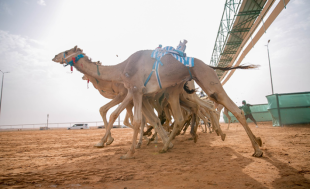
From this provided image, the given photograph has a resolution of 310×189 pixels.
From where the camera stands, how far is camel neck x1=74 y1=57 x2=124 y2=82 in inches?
230

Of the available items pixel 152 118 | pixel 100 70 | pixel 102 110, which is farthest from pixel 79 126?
pixel 152 118

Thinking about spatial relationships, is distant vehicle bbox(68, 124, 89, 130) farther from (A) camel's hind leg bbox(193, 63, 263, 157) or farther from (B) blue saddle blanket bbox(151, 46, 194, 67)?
(A) camel's hind leg bbox(193, 63, 263, 157)

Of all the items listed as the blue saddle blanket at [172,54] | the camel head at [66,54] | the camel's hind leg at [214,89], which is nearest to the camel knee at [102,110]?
the camel head at [66,54]

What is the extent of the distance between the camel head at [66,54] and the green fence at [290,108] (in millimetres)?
13318

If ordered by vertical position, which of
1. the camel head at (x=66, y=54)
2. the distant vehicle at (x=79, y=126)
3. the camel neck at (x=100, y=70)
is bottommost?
the distant vehicle at (x=79, y=126)

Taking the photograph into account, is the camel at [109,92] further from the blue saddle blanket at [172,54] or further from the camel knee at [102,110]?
the blue saddle blanket at [172,54]

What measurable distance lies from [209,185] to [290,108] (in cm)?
1302

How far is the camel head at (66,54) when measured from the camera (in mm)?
6502

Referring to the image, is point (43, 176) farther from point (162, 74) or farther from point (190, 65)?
point (190, 65)

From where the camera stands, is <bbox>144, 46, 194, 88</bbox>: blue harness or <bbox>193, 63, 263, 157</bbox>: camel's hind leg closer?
<bbox>193, 63, 263, 157</bbox>: camel's hind leg

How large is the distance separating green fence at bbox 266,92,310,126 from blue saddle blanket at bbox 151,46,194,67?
36.7 ft

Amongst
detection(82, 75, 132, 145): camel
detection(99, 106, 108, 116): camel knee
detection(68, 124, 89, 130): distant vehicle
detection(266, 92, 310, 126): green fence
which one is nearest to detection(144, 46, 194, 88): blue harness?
detection(82, 75, 132, 145): camel

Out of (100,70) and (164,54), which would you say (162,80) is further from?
(100,70)

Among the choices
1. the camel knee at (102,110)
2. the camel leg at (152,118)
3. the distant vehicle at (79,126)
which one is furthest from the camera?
the distant vehicle at (79,126)
